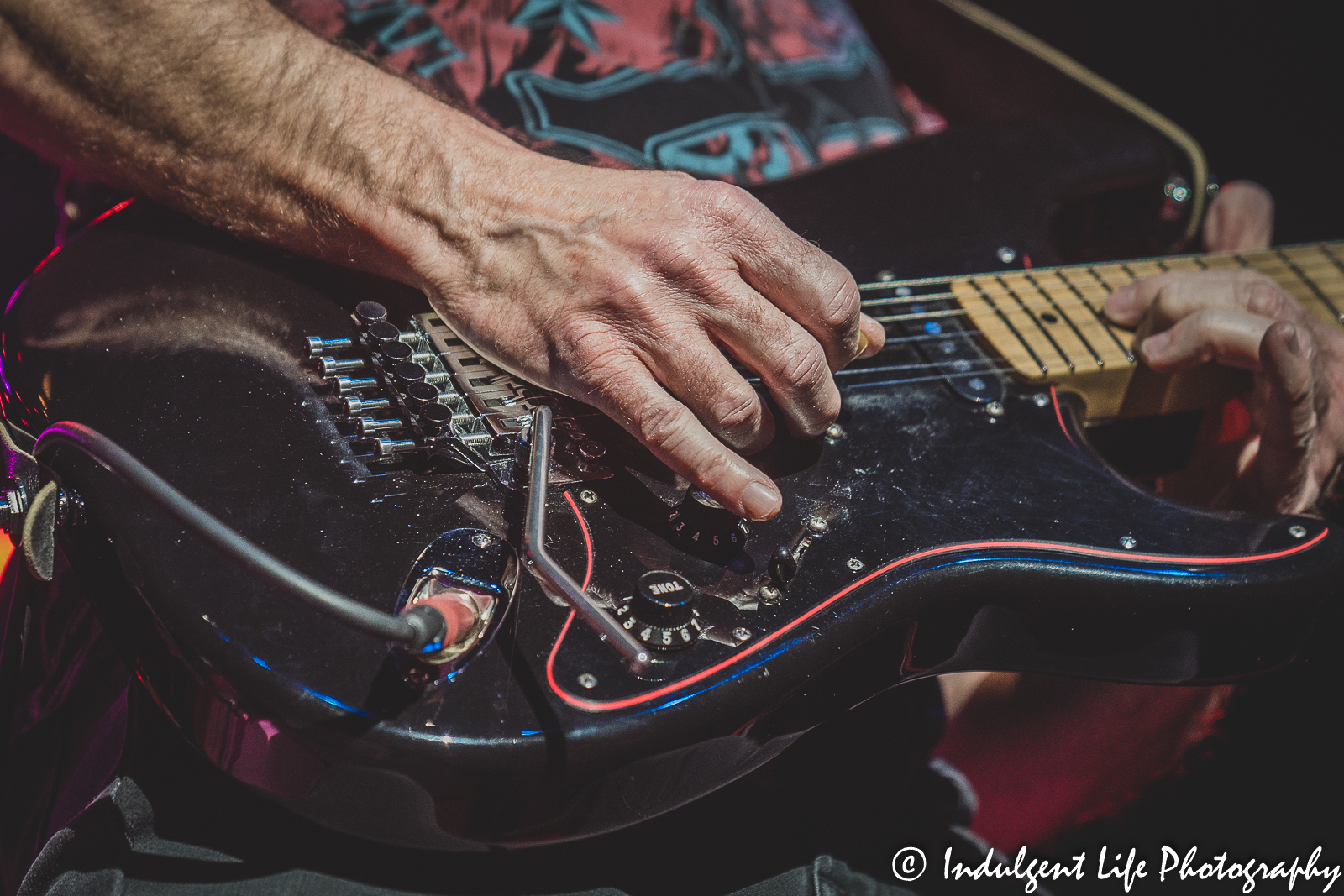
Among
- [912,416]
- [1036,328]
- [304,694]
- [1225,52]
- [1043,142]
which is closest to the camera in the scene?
[304,694]

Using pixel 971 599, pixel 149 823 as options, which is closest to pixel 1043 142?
pixel 971 599

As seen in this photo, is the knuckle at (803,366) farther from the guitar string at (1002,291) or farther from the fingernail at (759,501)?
the guitar string at (1002,291)

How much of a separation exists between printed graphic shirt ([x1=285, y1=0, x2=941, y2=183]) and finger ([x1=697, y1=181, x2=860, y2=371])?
484 millimetres

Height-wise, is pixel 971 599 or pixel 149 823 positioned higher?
pixel 971 599

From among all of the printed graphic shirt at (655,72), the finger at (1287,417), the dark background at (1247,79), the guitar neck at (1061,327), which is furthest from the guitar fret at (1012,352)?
the dark background at (1247,79)

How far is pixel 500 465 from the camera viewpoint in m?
0.78

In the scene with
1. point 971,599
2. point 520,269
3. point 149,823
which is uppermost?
point 520,269

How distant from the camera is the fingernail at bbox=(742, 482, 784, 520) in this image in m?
0.75

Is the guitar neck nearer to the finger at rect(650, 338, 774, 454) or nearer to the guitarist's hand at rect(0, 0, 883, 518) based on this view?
the guitarist's hand at rect(0, 0, 883, 518)

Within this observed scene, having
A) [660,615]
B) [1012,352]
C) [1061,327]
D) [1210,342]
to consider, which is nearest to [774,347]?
[660,615]

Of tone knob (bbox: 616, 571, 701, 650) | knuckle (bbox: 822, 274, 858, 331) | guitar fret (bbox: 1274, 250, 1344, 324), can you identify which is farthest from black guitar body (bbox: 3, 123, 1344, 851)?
guitar fret (bbox: 1274, 250, 1344, 324)

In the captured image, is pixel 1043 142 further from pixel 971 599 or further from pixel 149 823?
pixel 149 823

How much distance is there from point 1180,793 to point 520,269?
4.15 ft
